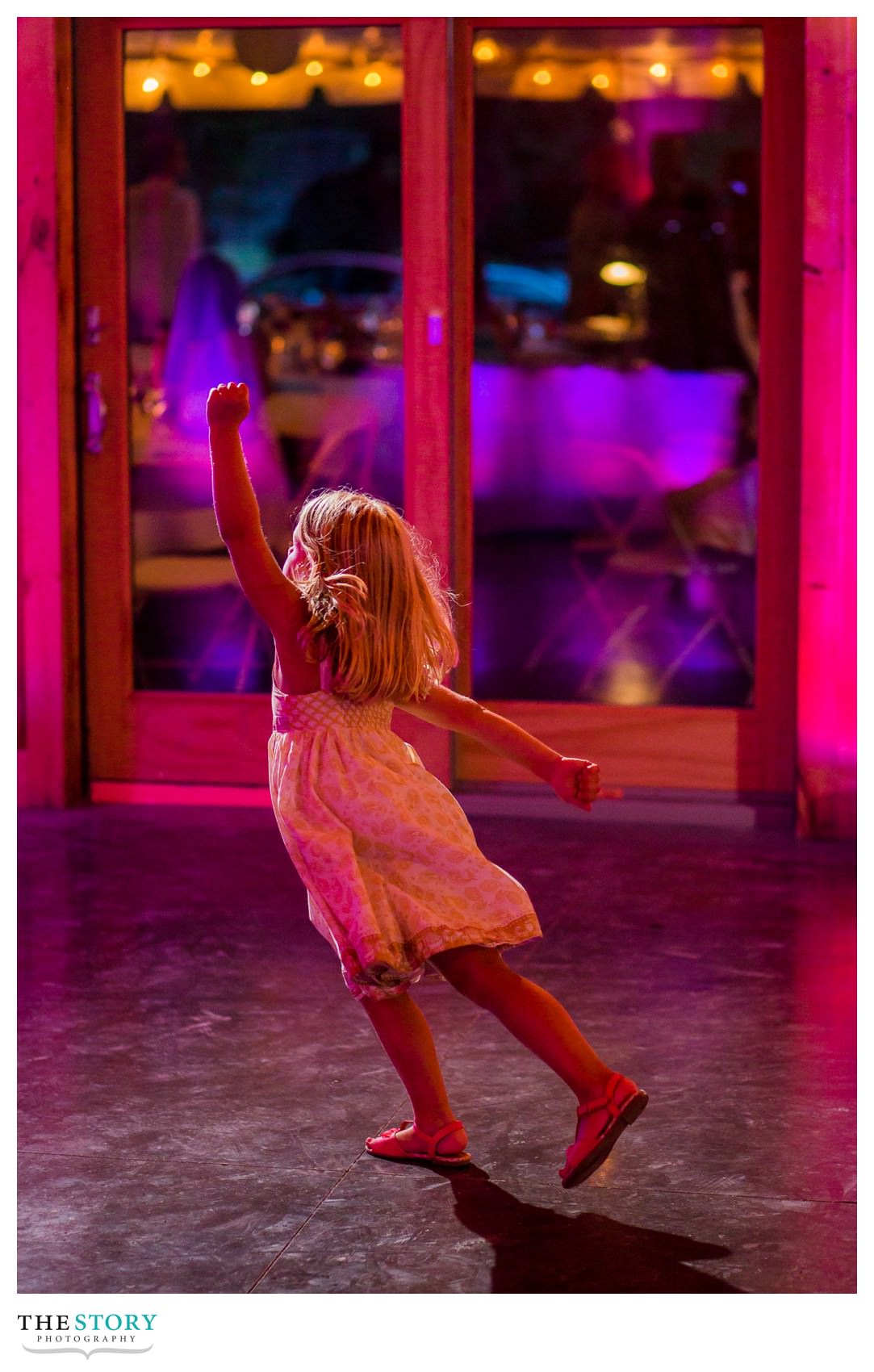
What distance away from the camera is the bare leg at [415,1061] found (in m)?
2.30

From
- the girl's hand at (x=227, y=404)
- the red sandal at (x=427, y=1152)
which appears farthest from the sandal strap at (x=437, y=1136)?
the girl's hand at (x=227, y=404)

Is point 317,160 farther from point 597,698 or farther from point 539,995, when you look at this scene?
point 539,995

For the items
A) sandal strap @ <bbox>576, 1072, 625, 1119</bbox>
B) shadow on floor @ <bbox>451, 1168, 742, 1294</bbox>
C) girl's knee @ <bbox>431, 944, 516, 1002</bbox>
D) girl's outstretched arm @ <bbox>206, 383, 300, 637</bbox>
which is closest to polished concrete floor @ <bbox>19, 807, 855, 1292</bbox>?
shadow on floor @ <bbox>451, 1168, 742, 1294</bbox>

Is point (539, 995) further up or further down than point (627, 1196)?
further up

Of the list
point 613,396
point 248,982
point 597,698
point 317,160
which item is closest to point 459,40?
point 317,160

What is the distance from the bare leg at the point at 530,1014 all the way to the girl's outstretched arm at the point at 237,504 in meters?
0.53

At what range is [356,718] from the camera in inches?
91.3

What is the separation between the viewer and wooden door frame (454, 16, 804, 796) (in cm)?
456

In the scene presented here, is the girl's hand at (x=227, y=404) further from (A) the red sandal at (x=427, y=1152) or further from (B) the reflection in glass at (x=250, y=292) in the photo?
(B) the reflection in glass at (x=250, y=292)

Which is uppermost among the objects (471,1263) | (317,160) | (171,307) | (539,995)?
(317,160)

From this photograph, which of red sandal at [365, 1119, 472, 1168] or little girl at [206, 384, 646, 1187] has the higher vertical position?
little girl at [206, 384, 646, 1187]

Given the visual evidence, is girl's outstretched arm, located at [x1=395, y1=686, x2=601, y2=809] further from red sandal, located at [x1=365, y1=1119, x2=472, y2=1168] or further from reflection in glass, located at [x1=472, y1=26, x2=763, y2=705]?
reflection in glass, located at [x1=472, y1=26, x2=763, y2=705]

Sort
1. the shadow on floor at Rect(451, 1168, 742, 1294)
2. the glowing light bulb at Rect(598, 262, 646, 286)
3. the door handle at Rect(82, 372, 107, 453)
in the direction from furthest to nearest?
the door handle at Rect(82, 372, 107, 453), the glowing light bulb at Rect(598, 262, 646, 286), the shadow on floor at Rect(451, 1168, 742, 1294)

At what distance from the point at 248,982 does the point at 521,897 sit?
106 centimetres
